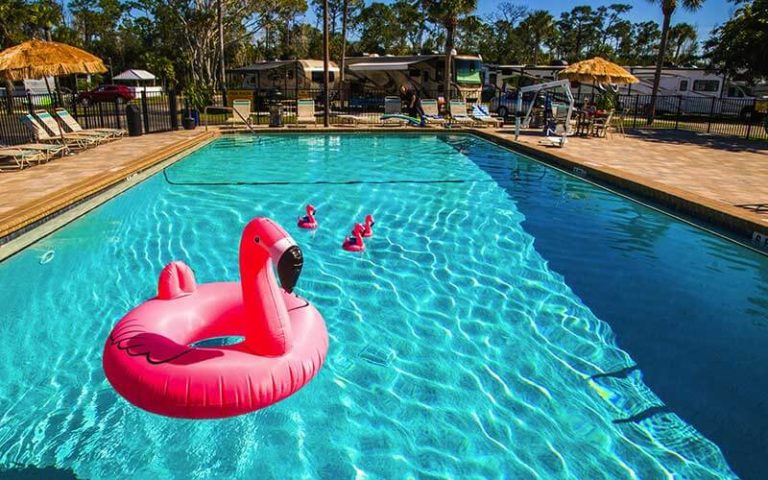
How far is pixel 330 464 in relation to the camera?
3.26m

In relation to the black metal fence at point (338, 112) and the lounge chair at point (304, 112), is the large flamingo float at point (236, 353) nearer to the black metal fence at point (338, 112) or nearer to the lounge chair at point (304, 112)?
the black metal fence at point (338, 112)

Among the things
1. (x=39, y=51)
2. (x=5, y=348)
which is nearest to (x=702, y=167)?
(x=5, y=348)

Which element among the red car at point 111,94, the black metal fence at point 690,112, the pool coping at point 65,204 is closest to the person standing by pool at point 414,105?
the black metal fence at point 690,112

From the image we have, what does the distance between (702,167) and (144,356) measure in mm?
12290

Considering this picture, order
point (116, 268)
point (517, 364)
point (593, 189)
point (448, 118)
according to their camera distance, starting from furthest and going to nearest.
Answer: point (448, 118) → point (593, 189) → point (116, 268) → point (517, 364)

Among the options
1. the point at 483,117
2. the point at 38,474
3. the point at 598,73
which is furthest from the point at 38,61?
the point at 598,73

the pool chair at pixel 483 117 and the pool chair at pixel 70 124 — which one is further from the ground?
the pool chair at pixel 483 117

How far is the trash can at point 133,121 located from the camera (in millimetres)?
15633

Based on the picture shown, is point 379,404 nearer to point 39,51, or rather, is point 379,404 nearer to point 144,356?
point 144,356

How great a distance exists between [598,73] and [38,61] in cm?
A: 1583

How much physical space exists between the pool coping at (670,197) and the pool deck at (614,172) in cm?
1

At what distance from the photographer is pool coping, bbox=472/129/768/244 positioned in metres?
7.20

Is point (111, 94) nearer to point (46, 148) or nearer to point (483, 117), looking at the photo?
point (483, 117)

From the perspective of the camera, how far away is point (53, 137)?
1201cm
